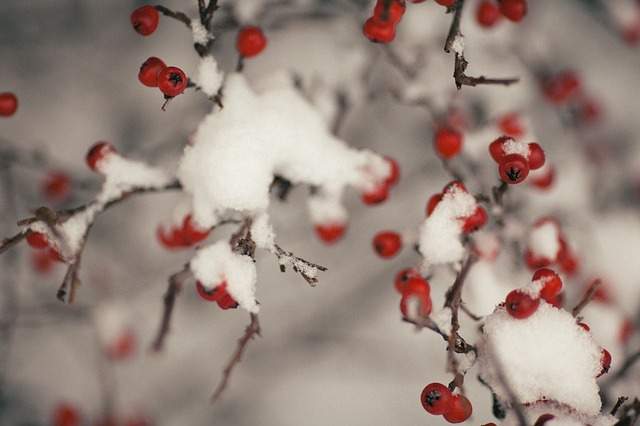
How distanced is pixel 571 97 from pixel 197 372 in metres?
2.21

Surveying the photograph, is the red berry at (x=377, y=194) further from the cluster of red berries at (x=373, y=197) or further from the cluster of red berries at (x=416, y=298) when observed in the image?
the cluster of red berries at (x=416, y=298)

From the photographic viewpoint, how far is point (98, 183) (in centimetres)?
243

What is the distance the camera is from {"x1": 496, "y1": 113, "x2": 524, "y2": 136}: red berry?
2000 millimetres

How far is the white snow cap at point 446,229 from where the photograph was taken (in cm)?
143

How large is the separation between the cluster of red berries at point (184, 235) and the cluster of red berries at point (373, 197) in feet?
1.41

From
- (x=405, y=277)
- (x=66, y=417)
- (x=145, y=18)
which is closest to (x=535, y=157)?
(x=405, y=277)

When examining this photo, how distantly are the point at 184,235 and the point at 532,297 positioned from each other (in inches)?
35.4

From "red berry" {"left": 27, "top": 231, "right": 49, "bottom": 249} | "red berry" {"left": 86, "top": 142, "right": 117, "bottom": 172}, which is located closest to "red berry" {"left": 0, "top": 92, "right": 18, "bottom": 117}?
"red berry" {"left": 86, "top": 142, "right": 117, "bottom": 172}

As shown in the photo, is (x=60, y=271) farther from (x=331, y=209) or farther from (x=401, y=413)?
(x=401, y=413)

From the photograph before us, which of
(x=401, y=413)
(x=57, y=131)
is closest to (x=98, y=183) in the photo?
(x=57, y=131)

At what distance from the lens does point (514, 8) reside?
59.7 inches

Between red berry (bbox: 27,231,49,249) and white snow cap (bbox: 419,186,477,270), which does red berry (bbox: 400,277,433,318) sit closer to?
white snow cap (bbox: 419,186,477,270)

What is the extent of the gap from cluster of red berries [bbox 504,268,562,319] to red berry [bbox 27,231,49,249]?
1.11m

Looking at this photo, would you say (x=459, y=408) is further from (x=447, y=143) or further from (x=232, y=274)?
(x=447, y=143)
